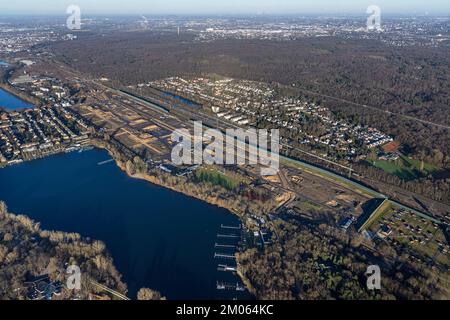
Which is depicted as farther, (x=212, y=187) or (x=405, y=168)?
(x=405, y=168)

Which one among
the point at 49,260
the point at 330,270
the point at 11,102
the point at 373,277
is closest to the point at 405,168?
the point at 373,277

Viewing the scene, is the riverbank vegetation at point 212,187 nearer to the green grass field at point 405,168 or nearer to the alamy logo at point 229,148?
the alamy logo at point 229,148

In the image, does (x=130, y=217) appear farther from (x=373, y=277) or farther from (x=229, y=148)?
(x=373, y=277)

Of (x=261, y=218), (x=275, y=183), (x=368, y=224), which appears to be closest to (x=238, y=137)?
(x=275, y=183)

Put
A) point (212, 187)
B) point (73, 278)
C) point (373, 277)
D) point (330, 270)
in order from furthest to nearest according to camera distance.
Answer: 1. point (212, 187)
2. point (330, 270)
3. point (373, 277)
4. point (73, 278)

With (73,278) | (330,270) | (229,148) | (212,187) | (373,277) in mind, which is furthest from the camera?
(229,148)

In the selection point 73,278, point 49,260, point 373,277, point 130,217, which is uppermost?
point 130,217

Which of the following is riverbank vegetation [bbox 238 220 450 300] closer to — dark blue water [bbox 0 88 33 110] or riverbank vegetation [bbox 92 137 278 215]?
riverbank vegetation [bbox 92 137 278 215]

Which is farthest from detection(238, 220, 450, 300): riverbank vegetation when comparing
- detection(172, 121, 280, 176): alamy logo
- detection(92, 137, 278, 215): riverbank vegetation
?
detection(172, 121, 280, 176): alamy logo
